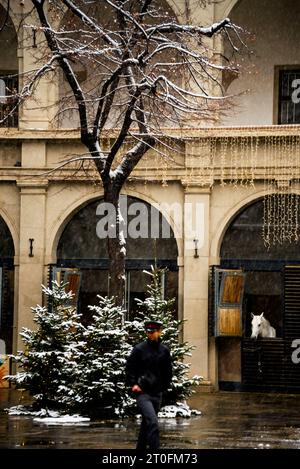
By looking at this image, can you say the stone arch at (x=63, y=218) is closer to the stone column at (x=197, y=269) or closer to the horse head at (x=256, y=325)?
the stone column at (x=197, y=269)

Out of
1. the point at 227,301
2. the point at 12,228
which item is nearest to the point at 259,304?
the point at 227,301

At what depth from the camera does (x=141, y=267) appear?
3278 centimetres

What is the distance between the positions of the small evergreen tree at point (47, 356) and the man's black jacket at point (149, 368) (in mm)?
7110

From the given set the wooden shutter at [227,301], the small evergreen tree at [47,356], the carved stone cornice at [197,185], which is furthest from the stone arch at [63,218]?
the small evergreen tree at [47,356]

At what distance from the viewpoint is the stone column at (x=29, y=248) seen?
107ft

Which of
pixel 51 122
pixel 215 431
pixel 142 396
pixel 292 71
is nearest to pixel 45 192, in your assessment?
pixel 51 122

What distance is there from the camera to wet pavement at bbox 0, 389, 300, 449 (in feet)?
61.5

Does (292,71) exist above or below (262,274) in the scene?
above

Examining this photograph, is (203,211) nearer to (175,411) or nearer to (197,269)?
(197,269)

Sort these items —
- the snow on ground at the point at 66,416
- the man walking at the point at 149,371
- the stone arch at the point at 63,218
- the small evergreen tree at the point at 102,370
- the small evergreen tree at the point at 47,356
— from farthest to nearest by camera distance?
the stone arch at the point at 63,218, the small evergreen tree at the point at 47,356, the small evergreen tree at the point at 102,370, the snow on ground at the point at 66,416, the man walking at the point at 149,371

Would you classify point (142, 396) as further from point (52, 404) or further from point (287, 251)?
point (287, 251)

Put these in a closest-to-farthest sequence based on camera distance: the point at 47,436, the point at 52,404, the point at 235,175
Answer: the point at 47,436 → the point at 52,404 → the point at 235,175

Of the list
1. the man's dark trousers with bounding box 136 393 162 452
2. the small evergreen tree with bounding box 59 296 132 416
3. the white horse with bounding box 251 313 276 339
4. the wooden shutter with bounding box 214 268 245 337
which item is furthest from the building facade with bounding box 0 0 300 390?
the man's dark trousers with bounding box 136 393 162 452
